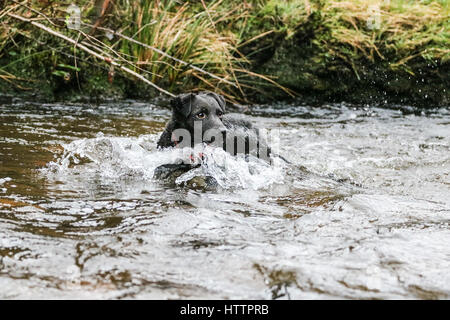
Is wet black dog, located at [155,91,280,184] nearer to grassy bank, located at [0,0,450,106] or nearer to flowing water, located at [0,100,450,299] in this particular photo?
flowing water, located at [0,100,450,299]

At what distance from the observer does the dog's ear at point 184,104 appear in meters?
4.83

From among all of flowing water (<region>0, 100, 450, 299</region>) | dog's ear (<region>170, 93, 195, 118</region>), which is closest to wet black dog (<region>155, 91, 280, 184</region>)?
dog's ear (<region>170, 93, 195, 118</region>)

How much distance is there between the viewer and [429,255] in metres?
2.72

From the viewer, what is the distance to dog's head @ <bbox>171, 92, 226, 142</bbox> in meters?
4.79

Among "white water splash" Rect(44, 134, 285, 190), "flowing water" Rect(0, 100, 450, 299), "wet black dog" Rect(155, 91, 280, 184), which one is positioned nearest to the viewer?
"flowing water" Rect(0, 100, 450, 299)

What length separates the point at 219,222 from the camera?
318cm

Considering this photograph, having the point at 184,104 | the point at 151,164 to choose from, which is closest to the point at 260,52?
the point at 184,104

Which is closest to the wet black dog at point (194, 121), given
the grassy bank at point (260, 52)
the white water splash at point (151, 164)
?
the white water splash at point (151, 164)

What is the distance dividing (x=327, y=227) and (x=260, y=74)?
627cm

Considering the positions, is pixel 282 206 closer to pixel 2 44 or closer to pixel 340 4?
pixel 2 44

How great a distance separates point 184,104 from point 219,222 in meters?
1.92

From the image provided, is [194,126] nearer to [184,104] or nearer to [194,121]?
[194,121]

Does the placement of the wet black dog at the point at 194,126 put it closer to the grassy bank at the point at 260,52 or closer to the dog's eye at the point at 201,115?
the dog's eye at the point at 201,115
